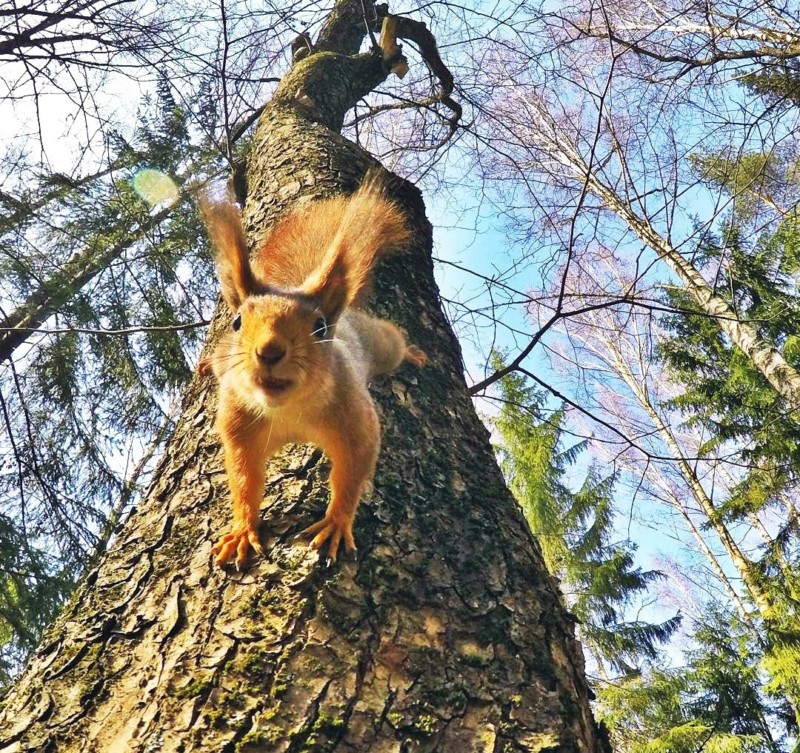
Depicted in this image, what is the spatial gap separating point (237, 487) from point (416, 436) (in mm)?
529

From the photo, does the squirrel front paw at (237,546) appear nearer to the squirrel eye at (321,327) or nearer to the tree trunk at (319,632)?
the tree trunk at (319,632)

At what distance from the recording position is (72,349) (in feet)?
11.9

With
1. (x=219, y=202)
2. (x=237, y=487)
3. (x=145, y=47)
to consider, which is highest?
(x=145, y=47)

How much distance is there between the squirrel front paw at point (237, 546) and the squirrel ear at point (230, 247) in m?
0.67

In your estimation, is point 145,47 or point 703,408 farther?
point 703,408

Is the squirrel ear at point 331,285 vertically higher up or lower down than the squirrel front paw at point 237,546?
higher up

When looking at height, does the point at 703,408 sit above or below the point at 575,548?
above

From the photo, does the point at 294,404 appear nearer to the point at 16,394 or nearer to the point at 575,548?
the point at 16,394

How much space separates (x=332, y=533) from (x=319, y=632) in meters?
0.24

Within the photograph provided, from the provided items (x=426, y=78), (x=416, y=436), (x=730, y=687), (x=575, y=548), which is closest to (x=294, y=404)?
(x=416, y=436)

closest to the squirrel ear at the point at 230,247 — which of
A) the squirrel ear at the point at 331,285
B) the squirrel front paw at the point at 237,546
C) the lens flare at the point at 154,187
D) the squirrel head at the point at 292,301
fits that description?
the squirrel head at the point at 292,301

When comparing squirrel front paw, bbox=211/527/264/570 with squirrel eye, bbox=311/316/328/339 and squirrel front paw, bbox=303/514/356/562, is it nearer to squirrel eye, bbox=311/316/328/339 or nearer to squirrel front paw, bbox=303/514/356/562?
squirrel front paw, bbox=303/514/356/562

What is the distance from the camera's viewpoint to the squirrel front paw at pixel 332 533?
1350 millimetres

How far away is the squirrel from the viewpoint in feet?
4.78
